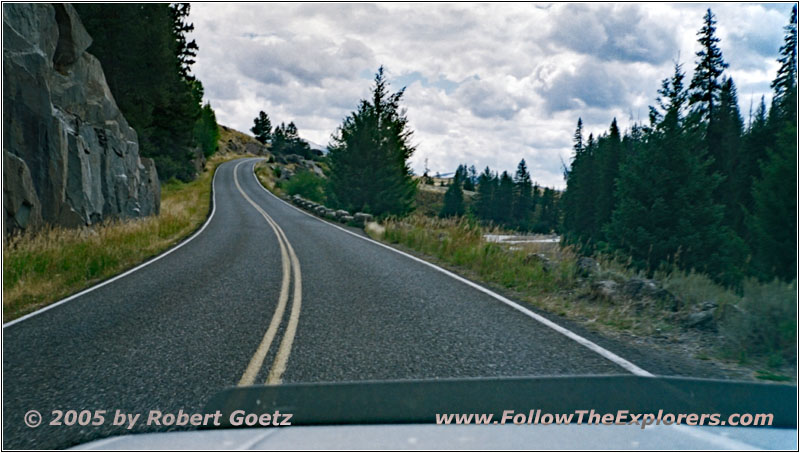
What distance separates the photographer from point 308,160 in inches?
4279

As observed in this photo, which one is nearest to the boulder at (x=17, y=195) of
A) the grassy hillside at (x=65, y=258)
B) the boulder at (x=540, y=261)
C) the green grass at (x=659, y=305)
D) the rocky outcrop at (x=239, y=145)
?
the grassy hillside at (x=65, y=258)

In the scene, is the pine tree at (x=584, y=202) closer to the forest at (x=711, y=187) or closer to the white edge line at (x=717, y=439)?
the forest at (x=711, y=187)

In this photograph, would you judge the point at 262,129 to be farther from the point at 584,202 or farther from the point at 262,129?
the point at 584,202

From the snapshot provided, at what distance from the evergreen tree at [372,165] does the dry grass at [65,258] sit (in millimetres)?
16118

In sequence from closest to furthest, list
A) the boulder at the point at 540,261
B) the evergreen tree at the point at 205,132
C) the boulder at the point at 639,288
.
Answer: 1. the boulder at the point at 639,288
2. the boulder at the point at 540,261
3. the evergreen tree at the point at 205,132

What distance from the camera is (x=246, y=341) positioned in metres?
5.39

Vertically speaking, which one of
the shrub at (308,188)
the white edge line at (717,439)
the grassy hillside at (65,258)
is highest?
the shrub at (308,188)

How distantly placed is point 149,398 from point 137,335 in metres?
2.16

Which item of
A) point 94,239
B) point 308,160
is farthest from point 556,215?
point 94,239

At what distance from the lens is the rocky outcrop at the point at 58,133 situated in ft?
39.7

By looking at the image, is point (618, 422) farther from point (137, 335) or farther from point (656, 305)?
point (137, 335)

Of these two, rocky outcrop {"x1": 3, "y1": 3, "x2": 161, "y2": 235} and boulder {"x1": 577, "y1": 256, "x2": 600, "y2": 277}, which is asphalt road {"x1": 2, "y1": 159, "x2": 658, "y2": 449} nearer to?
boulder {"x1": 577, "y1": 256, "x2": 600, "y2": 277}

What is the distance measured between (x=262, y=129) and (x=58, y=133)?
136 metres

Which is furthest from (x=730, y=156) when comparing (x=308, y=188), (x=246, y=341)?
(x=246, y=341)
